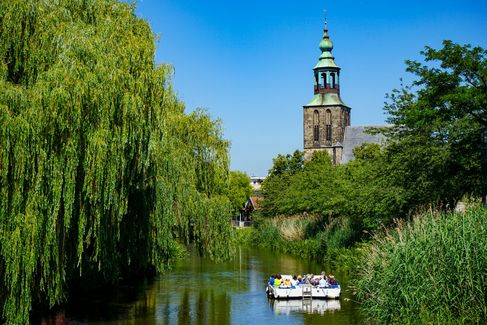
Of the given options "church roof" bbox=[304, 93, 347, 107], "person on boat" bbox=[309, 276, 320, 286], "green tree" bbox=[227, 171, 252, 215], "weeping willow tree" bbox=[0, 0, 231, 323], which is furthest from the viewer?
Answer: "church roof" bbox=[304, 93, 347, 107]

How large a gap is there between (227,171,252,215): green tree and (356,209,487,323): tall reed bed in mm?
62969

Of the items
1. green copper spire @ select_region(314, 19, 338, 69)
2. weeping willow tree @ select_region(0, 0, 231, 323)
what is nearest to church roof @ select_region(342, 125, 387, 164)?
green copper spire @ select_region(314, 19, 338, 69)

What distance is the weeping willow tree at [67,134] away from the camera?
1304cm

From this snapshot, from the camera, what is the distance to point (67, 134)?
13656 mm

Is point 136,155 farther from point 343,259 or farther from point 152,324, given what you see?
point 343,259

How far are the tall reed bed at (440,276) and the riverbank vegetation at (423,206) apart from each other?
0.02 meters

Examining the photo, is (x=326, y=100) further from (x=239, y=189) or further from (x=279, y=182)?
(x=279, y=182)

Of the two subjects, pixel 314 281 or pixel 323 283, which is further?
pixel 314 281

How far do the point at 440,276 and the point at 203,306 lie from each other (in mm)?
9542

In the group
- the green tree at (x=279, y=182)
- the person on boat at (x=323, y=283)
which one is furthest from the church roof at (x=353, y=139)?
the person on boat at (x=323, y=283)

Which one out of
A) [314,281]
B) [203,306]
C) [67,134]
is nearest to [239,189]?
[314,281]

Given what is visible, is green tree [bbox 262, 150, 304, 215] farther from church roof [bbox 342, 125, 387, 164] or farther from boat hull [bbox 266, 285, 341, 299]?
boat hull [bbox 266, 285, 341, 299]

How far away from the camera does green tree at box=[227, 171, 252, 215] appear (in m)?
80.4

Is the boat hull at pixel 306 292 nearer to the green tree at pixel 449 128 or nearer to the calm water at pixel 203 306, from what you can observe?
the calm water at pixel 203 306
